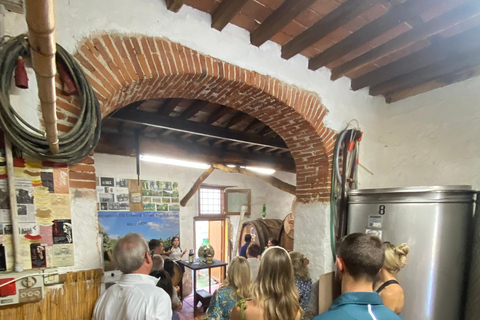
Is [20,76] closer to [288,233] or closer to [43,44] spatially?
[43,44]

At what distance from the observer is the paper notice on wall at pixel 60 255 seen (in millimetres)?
1516

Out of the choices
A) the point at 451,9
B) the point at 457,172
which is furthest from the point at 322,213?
the point at 451,9

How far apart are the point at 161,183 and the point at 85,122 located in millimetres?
4753

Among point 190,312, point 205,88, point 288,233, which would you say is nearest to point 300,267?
point 205,88

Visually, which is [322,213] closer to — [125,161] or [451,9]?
[451,9]

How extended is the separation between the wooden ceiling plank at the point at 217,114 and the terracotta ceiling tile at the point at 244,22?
4.34 feet

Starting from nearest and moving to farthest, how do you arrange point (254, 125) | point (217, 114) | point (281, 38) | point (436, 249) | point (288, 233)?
point (436, 249) → point (281, 38) → point (217, 114) → point (254, 125) → point (288, 233)

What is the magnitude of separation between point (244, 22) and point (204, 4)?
366mm

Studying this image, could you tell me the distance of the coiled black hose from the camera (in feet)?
4.28

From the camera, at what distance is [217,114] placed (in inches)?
147

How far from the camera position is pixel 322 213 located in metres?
2.91

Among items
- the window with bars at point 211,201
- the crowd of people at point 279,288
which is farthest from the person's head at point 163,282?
the window with bars at point 211,201

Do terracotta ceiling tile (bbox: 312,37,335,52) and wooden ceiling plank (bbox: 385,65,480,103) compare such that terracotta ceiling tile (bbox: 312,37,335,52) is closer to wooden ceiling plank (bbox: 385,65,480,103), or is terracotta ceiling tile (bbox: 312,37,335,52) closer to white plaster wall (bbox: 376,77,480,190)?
wooden ceiling plank (bbox: 385,65,480,103)

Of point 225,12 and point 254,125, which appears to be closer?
point 225,12
